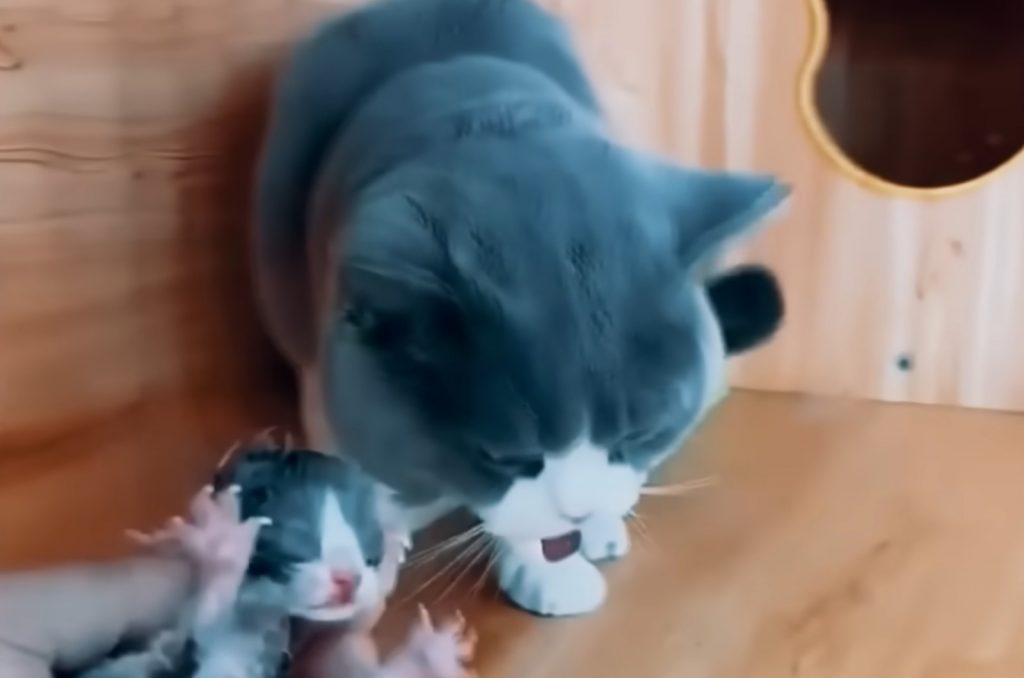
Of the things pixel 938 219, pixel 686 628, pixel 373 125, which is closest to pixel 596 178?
pixel 373 125

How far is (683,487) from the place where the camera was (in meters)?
0.95

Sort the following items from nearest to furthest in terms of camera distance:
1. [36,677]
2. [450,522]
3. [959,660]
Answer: [36,677] → [959,660] → [450,522]

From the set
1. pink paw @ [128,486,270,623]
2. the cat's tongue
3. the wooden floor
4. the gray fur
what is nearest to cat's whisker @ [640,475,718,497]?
the wooden floor

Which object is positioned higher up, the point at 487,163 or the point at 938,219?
the point at 487,163

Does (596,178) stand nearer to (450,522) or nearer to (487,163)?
(487,163)

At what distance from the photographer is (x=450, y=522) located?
2.99ft

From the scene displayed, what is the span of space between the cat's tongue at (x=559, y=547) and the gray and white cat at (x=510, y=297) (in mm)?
15

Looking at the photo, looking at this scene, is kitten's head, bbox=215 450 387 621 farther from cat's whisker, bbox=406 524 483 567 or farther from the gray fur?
cat's whisker, bbox=406 524 483 567

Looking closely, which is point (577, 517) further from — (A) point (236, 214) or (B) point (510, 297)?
(A) point (236, 214)

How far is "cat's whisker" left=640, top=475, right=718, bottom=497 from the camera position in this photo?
0.94 metres

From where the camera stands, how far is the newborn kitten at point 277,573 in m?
0.66

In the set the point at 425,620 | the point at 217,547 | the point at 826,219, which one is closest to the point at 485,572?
the point at 425,620

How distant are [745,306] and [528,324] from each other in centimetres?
25

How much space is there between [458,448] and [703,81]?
411mm
